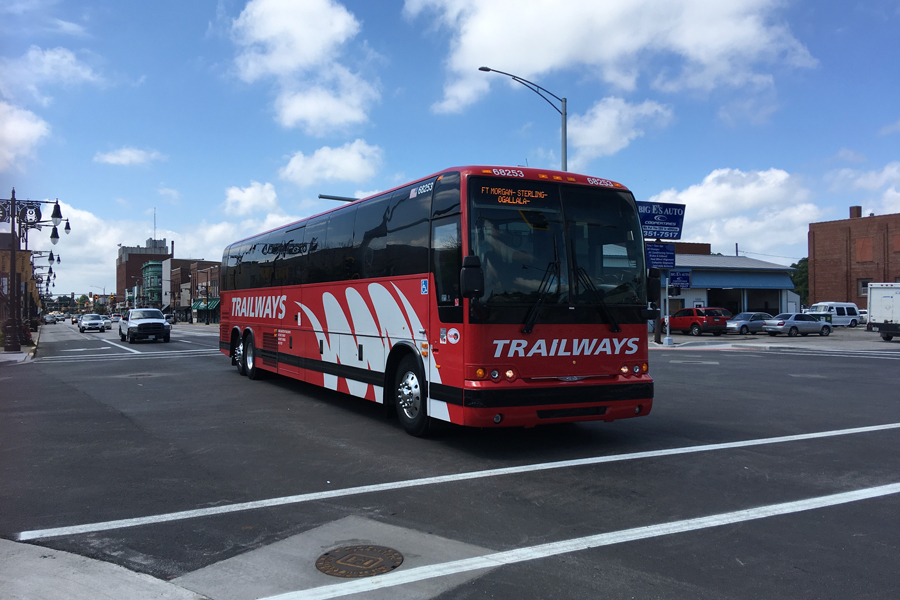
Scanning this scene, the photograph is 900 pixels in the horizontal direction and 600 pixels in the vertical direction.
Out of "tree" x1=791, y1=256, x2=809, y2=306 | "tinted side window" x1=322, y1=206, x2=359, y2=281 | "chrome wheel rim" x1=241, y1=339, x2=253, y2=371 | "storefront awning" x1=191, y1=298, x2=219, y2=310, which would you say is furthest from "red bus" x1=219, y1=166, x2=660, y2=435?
"tree" x1=791, y1=256, x2=809, y2=306

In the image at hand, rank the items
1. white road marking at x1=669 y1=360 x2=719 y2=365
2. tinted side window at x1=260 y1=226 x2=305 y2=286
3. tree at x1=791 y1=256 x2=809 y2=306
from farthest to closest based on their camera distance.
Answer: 1. tree at x1=791 y1=256 x2=809 y2=306
2. white road marking at x1=669 y1=360 x2=719 y2=365
3. tinted side window at x1=260 y1=226 x2=305 y2=286

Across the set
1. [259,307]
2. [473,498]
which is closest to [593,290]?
[473,498]

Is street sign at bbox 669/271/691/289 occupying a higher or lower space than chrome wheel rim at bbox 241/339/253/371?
higher

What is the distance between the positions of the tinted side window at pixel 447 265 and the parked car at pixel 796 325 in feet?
→ 123

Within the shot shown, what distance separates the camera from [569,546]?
4797mm

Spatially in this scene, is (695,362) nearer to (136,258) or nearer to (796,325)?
(796,325)

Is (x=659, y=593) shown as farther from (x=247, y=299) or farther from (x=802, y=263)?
(x=802, y=263)

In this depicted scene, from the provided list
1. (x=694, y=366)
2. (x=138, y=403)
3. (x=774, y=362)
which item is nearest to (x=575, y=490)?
(x=138, y=403)

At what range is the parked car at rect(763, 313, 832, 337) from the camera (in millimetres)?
39719

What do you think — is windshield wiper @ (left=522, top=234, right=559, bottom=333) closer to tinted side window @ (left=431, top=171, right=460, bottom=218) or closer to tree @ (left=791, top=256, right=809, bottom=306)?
tinted side window @ (left=431, top=171, right=460, bottom=218)

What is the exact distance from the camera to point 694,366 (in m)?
20.0

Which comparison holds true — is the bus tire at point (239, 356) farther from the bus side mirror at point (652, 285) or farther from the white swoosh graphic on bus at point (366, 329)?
the bus side mirror at point (652, 285)

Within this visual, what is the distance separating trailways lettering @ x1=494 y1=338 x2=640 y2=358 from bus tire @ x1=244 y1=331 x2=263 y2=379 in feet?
31.5

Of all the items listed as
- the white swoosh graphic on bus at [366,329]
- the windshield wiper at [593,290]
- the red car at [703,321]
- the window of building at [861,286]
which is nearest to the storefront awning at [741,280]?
the red car at [703,321]
